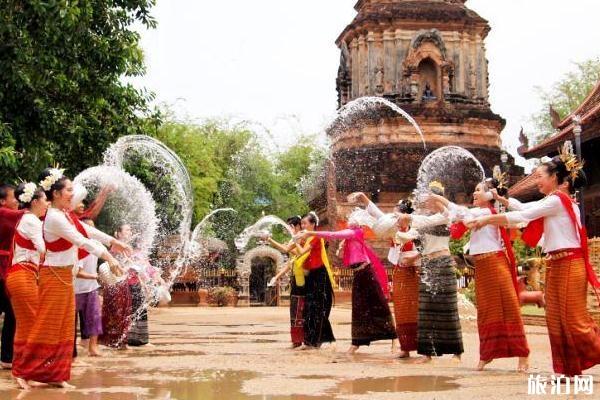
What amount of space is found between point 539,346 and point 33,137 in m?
8.82

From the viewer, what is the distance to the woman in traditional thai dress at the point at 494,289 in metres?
9.37

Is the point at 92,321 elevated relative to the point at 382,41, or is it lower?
lower

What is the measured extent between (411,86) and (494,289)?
1159 inches

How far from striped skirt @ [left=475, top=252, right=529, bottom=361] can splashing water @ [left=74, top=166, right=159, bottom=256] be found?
6073 millimetres

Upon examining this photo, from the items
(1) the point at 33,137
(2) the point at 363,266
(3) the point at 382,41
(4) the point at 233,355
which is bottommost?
(4) the point at 233,355

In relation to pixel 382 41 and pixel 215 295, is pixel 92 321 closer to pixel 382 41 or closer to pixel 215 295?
pixel 215 295

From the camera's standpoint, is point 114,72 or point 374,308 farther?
point 114,72

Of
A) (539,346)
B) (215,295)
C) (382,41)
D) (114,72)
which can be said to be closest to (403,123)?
(382,41)

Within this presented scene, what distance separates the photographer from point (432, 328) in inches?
402

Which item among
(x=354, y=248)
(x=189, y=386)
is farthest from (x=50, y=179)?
(x=354, y=248)

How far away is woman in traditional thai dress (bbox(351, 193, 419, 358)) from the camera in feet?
35.6

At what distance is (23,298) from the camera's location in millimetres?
8719

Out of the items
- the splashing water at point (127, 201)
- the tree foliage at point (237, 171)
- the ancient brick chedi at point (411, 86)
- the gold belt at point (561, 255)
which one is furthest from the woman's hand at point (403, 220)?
the tree foliage at point (237, 171)

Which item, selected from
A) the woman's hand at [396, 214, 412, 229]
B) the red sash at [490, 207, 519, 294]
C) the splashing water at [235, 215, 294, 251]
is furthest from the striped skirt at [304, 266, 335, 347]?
the red sash at [490, 207, 519, 294]
